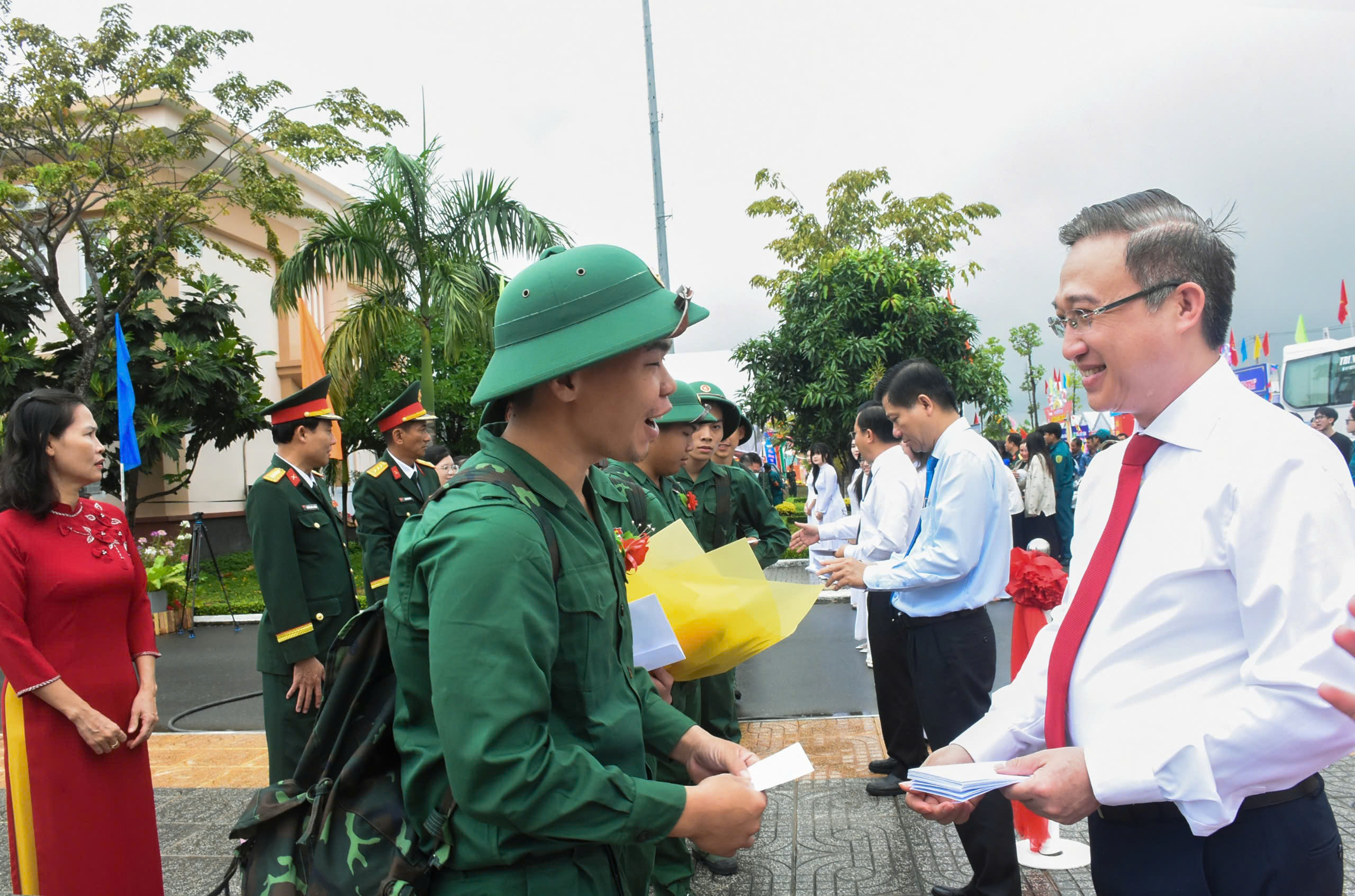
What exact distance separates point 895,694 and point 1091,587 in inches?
132

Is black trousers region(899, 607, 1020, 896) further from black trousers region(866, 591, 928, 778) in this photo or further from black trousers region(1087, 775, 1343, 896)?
black trousers region(1087, 775, 1343, 896)

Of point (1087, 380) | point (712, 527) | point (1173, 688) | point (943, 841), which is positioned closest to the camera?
point (1173, 688)

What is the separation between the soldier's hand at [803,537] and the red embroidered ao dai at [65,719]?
131 inches

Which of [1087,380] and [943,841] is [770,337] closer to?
[943,841]

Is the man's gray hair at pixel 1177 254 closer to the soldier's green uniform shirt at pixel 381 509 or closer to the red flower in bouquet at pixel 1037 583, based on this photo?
the red flower in bouquet at pixel 1037 583

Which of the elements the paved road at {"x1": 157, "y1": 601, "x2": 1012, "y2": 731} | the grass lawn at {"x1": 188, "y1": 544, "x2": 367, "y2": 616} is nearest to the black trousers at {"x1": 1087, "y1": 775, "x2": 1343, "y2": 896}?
the paved road at {"x1": 157, "y1": 601, "x2": 1012, "y2": 731}

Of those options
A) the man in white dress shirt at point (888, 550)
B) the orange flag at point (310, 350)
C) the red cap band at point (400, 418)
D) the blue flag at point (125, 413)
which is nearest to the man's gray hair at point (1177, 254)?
the man in white dress shirt at point (888, 550)

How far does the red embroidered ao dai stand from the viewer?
10.0 feet

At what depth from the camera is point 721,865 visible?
3914mm

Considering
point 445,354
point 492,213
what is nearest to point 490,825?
point 445,354

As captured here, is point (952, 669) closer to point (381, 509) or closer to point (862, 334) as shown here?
point (381, 509)

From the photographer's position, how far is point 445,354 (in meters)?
13.7

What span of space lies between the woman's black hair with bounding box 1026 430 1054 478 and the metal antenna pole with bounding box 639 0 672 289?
551 cm

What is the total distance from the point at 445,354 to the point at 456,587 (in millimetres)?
12799
